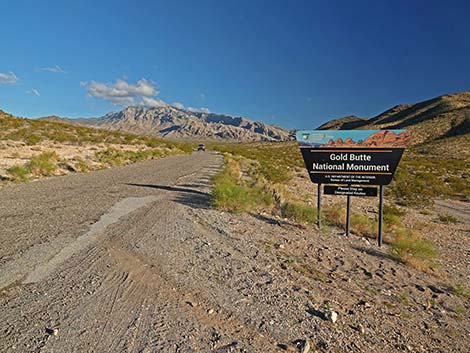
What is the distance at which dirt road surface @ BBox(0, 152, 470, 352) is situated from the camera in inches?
118

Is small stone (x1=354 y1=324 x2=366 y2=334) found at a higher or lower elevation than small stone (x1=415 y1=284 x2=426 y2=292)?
higher

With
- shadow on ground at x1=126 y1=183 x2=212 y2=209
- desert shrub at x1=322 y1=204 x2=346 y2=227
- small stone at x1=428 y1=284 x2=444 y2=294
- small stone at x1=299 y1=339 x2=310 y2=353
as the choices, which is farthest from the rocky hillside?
small stone at x1=299 y1=339 x2=310 y2=353

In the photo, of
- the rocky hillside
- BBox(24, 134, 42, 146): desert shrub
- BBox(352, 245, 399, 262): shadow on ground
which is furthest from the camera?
the rocky hillside

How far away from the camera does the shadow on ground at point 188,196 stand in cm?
920

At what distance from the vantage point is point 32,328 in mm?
3012

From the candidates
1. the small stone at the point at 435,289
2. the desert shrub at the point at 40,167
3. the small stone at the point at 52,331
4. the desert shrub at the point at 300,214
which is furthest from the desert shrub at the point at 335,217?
the desert shrub at the point at 40,167

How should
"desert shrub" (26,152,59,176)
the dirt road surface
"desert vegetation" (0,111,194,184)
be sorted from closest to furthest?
the dirt road surface, "desert shrub" (26,152,59,176), "desert vegetation" (0,111,194,184)

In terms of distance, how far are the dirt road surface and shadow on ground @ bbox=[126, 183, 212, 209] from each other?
1899mm

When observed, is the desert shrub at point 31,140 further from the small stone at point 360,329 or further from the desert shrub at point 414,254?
the small stone at point 360,329

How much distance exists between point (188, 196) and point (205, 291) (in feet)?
21.9

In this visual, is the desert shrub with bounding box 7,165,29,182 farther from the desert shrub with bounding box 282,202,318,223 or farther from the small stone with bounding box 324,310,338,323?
the small stone with bounding box 324,310,338,323

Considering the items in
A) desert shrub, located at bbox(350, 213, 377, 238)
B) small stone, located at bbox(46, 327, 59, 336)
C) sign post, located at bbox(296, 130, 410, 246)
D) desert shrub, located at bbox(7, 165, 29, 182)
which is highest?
sign post, located at bbox(296, 130, 410, 246)

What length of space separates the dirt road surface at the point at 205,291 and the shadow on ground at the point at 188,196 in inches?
74.8

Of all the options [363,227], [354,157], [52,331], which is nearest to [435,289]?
[354,157]
